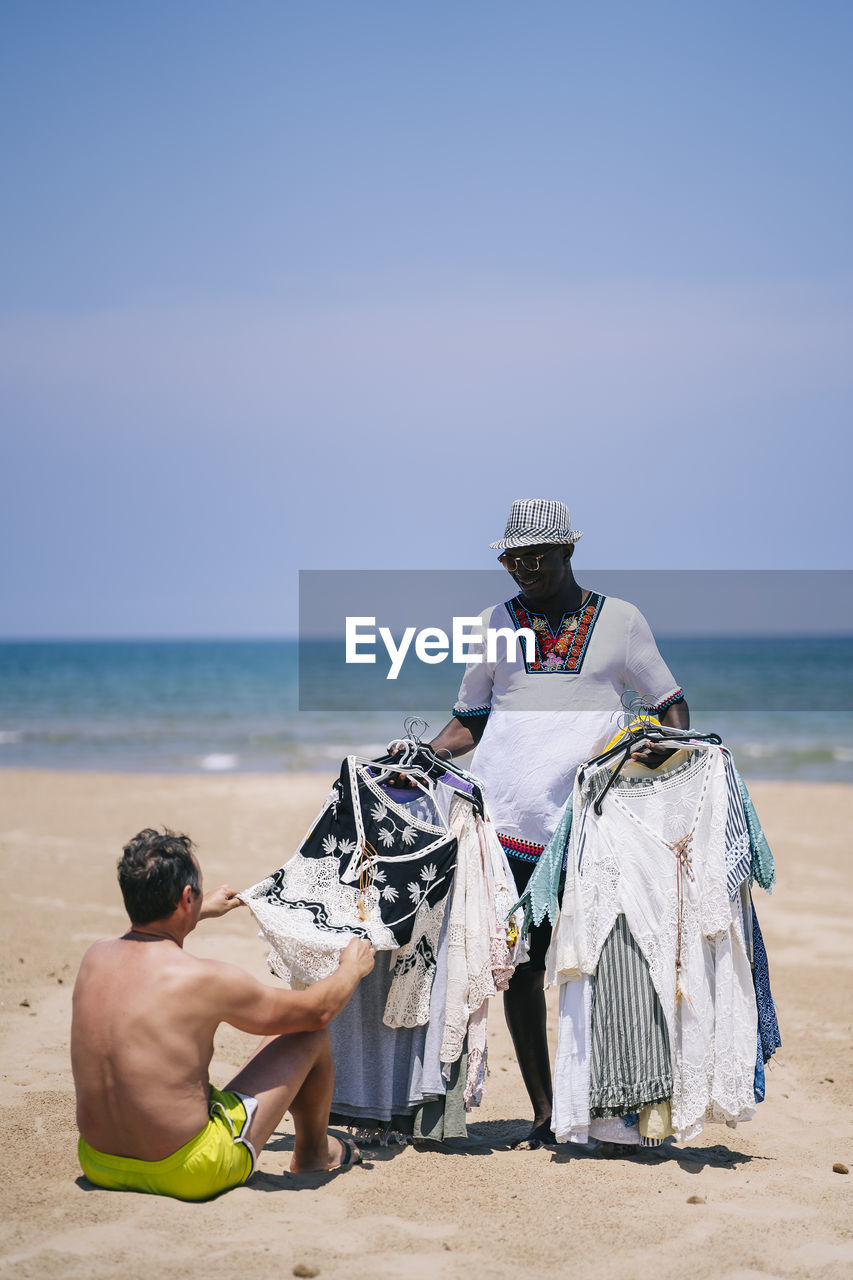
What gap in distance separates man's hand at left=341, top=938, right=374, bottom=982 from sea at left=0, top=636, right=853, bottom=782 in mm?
7129

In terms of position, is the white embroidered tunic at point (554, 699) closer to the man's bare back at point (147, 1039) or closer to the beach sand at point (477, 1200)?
the beach sand at point (477, 1200)

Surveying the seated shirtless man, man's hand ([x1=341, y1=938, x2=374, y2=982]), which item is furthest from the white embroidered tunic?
the seated shirtless man

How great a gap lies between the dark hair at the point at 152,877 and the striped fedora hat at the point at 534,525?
1.78m

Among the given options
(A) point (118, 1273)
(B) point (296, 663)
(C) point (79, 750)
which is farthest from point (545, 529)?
(B) point (296, 663)

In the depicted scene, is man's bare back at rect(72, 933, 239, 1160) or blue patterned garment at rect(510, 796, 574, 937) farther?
blue patterned garment at rect(510, 796, 574, 937)

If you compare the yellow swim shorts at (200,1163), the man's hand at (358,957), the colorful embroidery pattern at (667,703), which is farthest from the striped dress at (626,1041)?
the yellow swim shorts at (200,1163)

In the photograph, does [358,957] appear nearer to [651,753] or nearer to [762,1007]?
[651,753]

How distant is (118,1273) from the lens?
3133 mm

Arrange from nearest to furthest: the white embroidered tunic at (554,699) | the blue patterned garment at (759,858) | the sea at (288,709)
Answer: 1. the blue patterned garment at (759,858)
2. the white embroidered tunic at (554,699)
3. the sea at (288,709)

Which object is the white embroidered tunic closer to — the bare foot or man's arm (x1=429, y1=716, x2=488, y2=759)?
man's arm (x1=429, y1=716, x2=488, y2=759)

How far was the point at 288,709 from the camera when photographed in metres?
35.0

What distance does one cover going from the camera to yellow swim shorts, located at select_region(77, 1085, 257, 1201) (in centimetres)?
350

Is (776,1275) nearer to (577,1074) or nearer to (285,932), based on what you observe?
(577,1074)

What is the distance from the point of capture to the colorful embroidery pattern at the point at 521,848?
4527 mm
